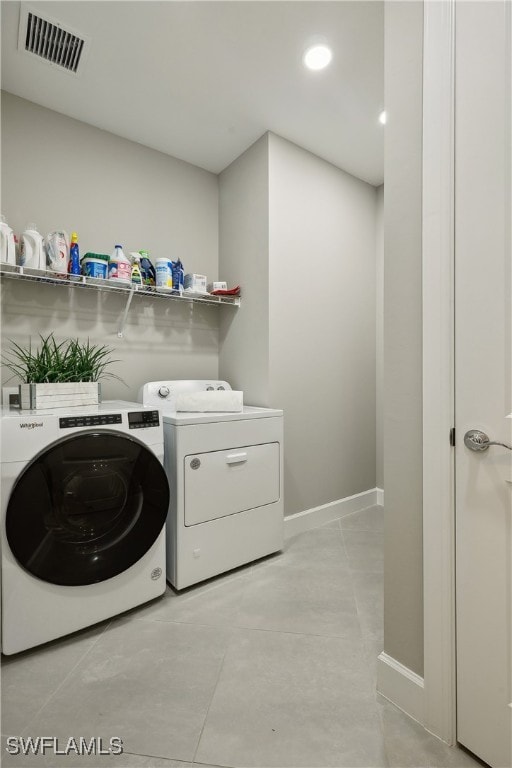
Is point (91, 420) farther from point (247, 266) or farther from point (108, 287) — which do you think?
point (247, 266)

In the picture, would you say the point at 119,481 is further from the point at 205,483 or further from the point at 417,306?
the point at 417,306

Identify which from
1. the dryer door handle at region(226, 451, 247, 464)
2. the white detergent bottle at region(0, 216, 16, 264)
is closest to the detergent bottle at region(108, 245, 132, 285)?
the white detergent bottle at region(0, 216, 16, 264)

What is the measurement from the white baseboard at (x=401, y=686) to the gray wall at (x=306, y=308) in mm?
1252

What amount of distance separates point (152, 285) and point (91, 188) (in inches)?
26.5

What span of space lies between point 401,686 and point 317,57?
257 centimetres

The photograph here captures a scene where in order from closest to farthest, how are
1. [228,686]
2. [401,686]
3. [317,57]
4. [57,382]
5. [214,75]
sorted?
1. [401,686]
2. [228,686]
3. [57,382]
4. [317,57]
5. [214,75]

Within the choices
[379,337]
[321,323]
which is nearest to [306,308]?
[321,323]

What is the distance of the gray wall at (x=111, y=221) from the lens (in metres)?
1.95

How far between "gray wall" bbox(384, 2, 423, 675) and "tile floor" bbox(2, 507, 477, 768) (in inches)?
9.4

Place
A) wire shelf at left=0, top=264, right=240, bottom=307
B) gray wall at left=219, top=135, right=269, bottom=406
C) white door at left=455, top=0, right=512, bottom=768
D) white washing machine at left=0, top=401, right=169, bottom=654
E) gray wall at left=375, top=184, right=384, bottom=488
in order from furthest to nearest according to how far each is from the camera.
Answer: gray wall at left=375, top=184, right=384, bottom=488, gray wall at left=219, top=135, right=269, bottom=406, wire shelf at left=0, top=264, right=240, bottom=307, white washing machine at left=0, top=401, right=169, bottom=654, white door at left=455, top=0, right=512, bottom=768

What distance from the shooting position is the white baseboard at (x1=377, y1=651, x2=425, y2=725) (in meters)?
1.05

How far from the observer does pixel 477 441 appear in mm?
924

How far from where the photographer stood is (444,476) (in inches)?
39.0

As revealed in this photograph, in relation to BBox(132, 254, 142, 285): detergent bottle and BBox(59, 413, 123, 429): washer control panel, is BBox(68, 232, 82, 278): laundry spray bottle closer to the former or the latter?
BBox(132, 254, 142, 285): detergent bottle
